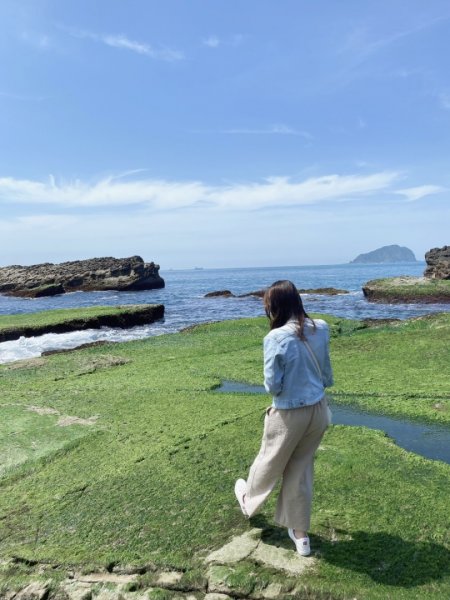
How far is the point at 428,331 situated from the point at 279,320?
583 inches

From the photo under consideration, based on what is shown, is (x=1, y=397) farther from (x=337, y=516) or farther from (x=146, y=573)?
(x=337, y=516)

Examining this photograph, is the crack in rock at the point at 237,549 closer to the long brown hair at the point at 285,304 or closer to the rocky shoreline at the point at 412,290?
the long brown hair at the point at 285,304

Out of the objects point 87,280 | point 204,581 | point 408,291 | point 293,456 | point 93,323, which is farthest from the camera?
point 87,280

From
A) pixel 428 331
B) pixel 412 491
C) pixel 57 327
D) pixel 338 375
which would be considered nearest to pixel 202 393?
pixel 338 375

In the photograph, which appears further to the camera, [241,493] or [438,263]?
[438,263]

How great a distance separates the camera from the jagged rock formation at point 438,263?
64.8 m

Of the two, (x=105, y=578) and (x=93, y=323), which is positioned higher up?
(x=105, y=578)

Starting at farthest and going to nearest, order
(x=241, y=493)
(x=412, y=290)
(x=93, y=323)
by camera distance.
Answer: (x=412, y=290)
(x=93, y=323)
(x=241, y=493)

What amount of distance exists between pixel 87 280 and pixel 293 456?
97.4m

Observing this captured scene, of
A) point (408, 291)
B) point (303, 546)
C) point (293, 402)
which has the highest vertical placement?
point (293, 402)

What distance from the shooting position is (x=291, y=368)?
4.71 metres

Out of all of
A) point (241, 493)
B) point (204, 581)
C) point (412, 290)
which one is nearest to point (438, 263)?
point (412, 290)

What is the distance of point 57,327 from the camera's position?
28453mm

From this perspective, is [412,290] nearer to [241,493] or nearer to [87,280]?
[241,493]
